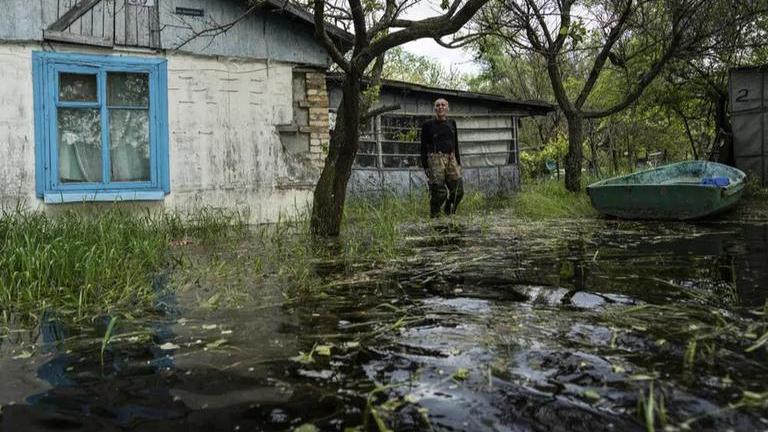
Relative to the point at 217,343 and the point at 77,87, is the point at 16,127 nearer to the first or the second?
the point at 77,87

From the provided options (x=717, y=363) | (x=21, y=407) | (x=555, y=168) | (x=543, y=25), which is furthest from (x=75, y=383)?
(x=555, y=168)

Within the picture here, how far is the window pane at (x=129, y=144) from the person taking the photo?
7.14 m

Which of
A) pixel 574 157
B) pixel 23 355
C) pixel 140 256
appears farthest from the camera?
pixel 574 157

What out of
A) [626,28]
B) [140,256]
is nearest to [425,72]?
[626,28]

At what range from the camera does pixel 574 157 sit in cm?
1052

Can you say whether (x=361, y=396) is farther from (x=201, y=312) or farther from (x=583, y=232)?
(x=583, y=232)

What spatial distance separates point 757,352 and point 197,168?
22.2ft

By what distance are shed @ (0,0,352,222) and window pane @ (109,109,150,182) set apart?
0.01 meters

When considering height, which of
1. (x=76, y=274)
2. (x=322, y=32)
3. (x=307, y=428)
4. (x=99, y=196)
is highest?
(x=322, y=32)

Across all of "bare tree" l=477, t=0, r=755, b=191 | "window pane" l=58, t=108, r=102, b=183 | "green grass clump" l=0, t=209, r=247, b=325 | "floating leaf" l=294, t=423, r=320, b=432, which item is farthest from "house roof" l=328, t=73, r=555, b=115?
"floating leaf" l=294, t=423, r=320, b=432

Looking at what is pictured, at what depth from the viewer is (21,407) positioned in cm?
180

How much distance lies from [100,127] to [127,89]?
0.58 m

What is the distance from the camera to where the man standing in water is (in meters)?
7.88

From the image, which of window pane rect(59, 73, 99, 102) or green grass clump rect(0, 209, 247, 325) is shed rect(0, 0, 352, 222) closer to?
window pane rect(59, 73, 99, 102)
